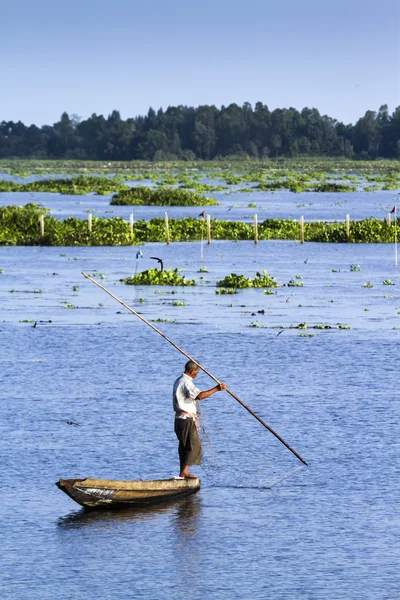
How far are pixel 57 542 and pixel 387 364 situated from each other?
17555 millimetres

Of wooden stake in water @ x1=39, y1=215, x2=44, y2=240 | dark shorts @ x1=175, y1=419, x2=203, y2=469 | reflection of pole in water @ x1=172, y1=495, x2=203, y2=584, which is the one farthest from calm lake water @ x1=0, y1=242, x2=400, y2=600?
wooden stake in water @ x1=39, y1=215, x2=44, y2=240

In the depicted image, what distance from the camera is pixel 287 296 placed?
50.2 m

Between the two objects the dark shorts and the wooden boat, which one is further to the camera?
the dark shorts

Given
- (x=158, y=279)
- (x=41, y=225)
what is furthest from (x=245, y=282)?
(x=41, y=225)

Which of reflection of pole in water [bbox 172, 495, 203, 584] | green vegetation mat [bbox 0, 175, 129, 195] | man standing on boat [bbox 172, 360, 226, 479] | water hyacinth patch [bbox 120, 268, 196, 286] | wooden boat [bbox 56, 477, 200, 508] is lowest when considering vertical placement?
reflection of pole in water [bbox 172, 495, 203, 584]

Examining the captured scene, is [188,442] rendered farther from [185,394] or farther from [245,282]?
[245,282]

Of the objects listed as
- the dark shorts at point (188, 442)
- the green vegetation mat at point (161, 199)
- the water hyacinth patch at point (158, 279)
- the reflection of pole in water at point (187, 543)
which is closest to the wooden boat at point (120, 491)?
the reflection of pole in water at point (187, 543)

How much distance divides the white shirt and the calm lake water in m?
1.38

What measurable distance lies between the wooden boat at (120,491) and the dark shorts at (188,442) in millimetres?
403

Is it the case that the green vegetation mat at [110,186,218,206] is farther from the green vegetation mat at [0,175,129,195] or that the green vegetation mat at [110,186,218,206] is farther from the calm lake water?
the calm lake water

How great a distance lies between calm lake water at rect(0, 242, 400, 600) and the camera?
55.2ft

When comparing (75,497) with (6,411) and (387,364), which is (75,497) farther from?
(387,364)

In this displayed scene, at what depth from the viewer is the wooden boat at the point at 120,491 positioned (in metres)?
18.9

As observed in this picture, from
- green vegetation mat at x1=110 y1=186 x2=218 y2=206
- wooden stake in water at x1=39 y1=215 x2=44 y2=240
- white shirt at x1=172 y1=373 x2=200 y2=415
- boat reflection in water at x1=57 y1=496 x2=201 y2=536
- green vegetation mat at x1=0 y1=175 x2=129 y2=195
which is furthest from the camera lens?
green vegetation mat at x1=0 y1=175 x2=129 y2=195
